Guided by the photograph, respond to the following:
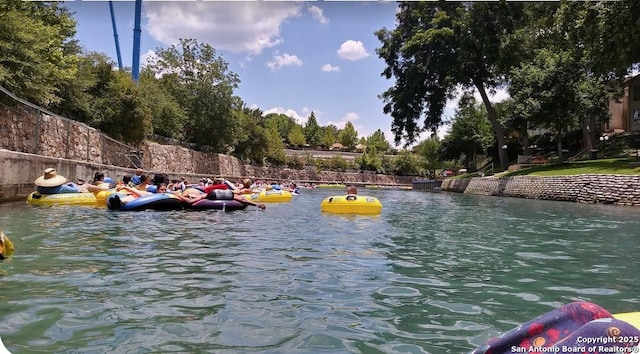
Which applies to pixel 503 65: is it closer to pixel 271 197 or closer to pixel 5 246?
pixel 271 197

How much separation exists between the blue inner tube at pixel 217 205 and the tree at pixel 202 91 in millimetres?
31062

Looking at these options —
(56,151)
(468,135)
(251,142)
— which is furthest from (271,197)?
(468,135)

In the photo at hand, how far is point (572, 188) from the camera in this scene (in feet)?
81.0

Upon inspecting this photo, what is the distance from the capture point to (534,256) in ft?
25.2

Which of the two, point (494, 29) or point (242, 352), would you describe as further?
point (494, 29)

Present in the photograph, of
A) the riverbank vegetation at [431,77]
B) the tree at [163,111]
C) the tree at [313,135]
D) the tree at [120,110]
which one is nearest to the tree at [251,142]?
the riverbank vegetation at [431,77]

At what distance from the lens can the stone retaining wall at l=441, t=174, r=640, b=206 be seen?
21.0m

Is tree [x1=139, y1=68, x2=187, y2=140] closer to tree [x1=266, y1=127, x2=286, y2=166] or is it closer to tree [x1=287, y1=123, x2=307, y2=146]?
tree [x1=266, y1=127, x2=286, y2=166]

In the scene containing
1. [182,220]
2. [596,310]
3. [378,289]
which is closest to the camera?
[596,310]

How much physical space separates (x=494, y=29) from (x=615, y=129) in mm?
20893

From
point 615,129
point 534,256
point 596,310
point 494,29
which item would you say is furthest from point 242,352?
point 615,129

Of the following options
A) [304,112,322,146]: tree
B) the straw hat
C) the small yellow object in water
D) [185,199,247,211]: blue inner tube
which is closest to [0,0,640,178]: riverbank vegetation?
the straw hat

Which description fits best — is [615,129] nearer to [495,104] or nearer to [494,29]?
[495,104]

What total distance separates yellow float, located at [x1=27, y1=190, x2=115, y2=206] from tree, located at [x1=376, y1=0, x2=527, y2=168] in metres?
26.8
